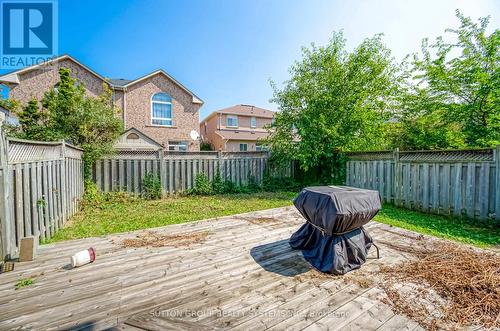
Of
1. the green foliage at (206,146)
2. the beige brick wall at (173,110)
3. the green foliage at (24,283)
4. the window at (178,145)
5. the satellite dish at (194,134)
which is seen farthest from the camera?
the green foliage at (206,146)

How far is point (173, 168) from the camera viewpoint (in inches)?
304

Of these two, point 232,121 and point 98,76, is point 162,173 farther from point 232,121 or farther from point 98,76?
point 232,121

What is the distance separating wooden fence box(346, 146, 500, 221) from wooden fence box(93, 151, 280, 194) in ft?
13.9

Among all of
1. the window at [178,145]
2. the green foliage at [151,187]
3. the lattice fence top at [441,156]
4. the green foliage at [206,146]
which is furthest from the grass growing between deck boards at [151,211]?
the green foliage at [206,146]

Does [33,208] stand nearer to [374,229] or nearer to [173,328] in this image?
[173,328]

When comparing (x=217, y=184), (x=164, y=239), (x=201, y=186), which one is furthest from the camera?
(x=217, y=184)

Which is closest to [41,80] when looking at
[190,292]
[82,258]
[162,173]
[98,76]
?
[98,76]

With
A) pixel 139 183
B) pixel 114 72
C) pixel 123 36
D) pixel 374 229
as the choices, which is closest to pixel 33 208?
pixel 139 183

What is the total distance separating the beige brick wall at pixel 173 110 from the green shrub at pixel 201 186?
8342mm

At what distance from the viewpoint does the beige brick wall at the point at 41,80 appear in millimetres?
12407

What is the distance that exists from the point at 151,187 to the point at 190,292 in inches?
230

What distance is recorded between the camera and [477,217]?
4906 mm

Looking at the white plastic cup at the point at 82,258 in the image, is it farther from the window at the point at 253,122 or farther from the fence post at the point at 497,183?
the window at the point at 253,122

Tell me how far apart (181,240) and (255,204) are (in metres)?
3.20
